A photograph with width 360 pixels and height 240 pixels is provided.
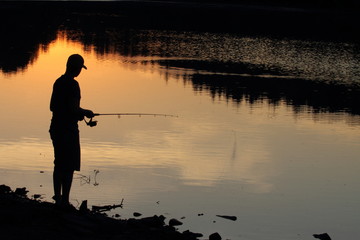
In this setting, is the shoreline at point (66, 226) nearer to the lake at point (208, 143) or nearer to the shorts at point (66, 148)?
the shorts at point (66, 148)

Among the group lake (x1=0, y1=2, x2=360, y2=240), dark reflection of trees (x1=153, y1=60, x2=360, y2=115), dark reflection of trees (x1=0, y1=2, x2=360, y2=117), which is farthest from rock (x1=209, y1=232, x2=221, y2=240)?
dark reflection of trees (x1=0, y1=2, x2=360, y2=117)

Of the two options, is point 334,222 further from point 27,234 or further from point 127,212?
point 27,234

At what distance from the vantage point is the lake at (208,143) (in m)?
12.4

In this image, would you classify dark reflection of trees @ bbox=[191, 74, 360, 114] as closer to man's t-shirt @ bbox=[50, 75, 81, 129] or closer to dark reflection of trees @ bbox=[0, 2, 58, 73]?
dark reflection of trees @ bbox=[0, 2, 58, 73]

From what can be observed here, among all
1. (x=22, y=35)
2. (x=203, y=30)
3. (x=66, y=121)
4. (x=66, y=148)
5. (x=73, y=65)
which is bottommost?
(x=22, y=35)

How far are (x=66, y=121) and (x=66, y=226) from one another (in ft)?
4.23

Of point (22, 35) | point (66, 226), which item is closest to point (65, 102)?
point (66, 226)

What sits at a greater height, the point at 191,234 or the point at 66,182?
the point at 66,182

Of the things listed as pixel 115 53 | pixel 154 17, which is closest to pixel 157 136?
pixel 115 53

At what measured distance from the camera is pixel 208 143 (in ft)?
57.5

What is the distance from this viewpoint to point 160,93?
2595cm

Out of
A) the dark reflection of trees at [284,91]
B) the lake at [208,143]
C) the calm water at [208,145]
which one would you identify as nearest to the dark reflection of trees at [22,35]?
the lake at [208,143]

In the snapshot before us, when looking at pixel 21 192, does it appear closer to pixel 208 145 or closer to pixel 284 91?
pixel 208 145

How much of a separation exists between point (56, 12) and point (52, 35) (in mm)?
25299
